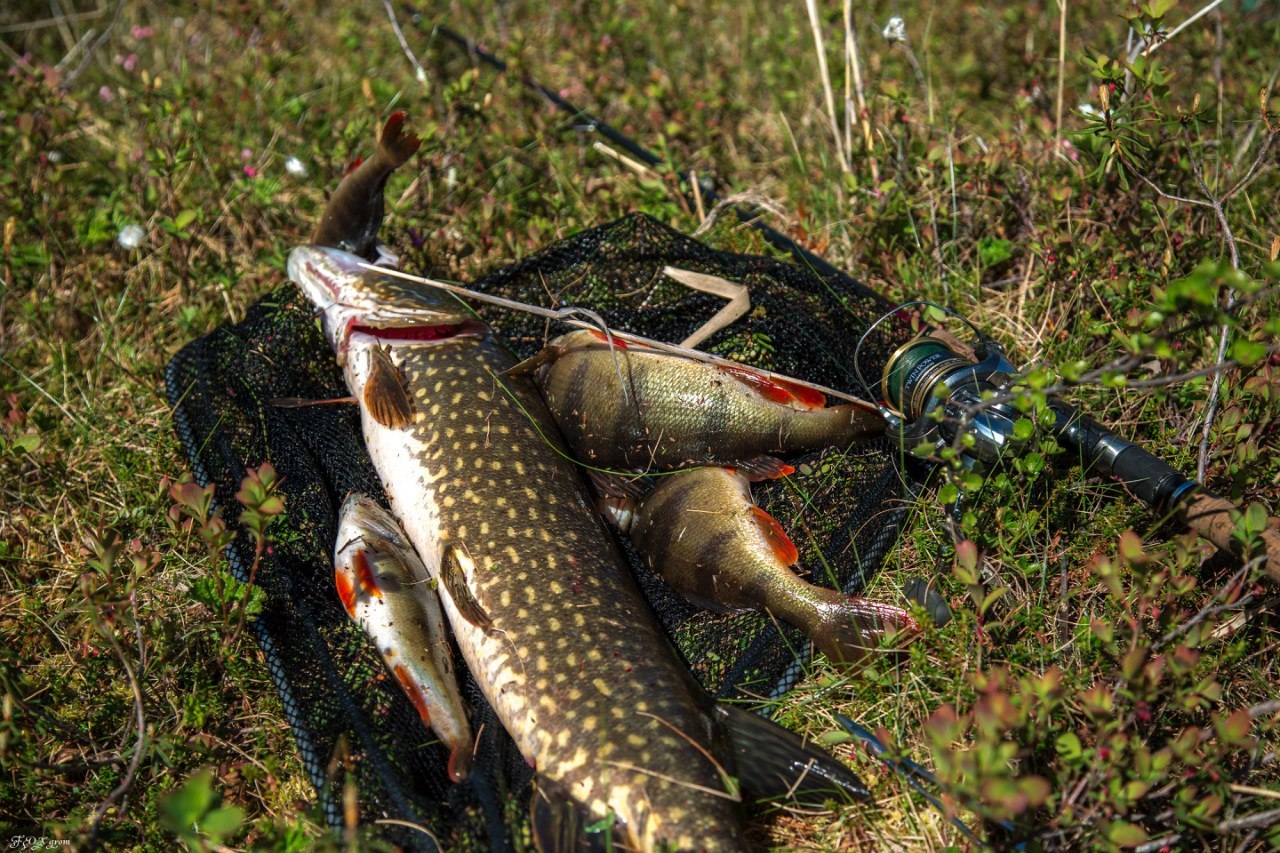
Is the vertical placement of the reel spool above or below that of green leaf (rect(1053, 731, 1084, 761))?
above

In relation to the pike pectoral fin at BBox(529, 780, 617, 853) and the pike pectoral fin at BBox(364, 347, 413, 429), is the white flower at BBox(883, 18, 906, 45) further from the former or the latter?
the pike pectoral fin at BBox(529, 780, 617, 853)

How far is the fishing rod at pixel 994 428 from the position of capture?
2572 millimetres

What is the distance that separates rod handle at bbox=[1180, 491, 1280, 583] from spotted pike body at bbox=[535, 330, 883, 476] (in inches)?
38.8

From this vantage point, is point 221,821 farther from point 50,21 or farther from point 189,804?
point 50,21

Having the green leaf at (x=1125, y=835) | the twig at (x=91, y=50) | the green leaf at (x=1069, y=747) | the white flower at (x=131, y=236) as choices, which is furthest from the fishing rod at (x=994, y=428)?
the twig at (x=91, y=50)

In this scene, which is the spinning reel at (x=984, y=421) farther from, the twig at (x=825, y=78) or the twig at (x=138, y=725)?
the twig at (x=138, y=725)

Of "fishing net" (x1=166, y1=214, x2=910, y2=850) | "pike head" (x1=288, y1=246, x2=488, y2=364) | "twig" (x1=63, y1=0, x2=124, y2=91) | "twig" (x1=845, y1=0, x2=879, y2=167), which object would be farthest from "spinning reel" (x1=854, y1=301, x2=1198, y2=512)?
"twig" (x1=63, y1=0, x2=124, y2=91)

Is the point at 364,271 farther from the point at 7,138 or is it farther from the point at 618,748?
the point at 7,138

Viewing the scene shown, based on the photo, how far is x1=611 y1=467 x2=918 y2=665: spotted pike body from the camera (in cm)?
280

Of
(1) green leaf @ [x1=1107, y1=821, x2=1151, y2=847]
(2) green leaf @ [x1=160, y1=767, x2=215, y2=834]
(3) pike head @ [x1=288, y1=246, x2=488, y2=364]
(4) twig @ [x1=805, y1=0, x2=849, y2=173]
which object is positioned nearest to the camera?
(2) green leaf @ [x1=160, y1=767, x2=215, y2=834]

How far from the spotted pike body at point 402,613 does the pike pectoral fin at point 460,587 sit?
0.12m

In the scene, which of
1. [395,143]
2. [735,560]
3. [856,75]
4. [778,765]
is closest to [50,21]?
[395,143]

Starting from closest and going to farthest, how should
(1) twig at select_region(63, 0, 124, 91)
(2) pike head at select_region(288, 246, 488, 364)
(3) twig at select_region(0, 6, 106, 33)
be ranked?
(2) pike head at select_region(288, 246, 488, 364)
(1) twig at select_region(63, 0, 124, 91)
(3) twig at select_region(0, 6, 106, 33)

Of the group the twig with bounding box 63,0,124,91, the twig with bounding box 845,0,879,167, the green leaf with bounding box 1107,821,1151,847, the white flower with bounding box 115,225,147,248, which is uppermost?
the twig with bounding box 63,0,124,91
